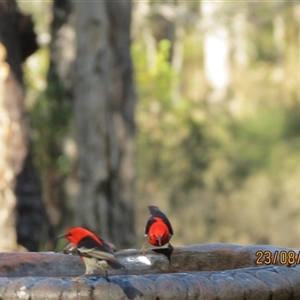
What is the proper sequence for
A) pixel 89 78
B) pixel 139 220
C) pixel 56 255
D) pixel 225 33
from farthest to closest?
1. pixel 225 33
2. pixel 139 220
3. pixel 89 78
4. pixel 56 255

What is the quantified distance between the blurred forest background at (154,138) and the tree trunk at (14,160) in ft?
0.14

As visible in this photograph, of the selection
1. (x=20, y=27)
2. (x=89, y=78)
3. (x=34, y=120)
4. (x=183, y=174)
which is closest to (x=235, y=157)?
(x=183, y=174)

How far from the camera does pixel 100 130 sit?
10.3 metres

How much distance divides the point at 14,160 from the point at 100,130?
68.6 inches

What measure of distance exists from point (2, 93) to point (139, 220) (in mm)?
8283

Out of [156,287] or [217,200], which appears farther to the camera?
[217,200]

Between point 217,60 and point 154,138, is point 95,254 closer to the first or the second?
point 154,138

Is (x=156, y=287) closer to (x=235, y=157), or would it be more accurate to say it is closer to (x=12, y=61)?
(x=12, y=61)

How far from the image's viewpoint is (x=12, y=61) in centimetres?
910

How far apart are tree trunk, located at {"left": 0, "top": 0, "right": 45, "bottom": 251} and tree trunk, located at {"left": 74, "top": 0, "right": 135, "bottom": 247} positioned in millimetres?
1284

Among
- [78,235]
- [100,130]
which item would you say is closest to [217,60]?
[100,130]

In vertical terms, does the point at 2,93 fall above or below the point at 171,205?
above
